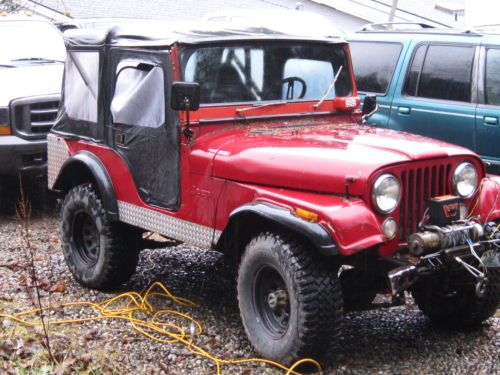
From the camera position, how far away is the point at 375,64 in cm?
844

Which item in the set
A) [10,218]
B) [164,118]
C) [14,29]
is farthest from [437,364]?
[14,29]

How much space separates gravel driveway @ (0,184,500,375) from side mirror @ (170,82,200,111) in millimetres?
1468

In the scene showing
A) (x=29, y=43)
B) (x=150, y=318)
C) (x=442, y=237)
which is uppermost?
(x=29, y=43)

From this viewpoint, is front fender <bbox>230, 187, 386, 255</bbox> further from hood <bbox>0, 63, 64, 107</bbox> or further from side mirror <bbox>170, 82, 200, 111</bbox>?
hood <bbox>0, 63, 64, 107</bbox>

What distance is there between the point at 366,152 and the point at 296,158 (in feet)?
1.33

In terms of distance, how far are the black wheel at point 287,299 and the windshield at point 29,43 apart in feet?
17.5

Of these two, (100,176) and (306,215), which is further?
(100,176)

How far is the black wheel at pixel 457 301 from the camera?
5.07 metres

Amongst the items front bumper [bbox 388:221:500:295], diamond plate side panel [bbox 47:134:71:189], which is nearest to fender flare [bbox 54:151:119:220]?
diamond plate side panel [bbox 47:134:71:189]

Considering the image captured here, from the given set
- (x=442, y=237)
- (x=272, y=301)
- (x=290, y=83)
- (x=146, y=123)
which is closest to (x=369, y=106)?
(x=290, y=83)

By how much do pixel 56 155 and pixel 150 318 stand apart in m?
1.69

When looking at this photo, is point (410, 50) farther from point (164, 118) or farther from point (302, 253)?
point (302, 253)

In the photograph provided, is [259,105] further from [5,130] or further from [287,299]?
[5,130]

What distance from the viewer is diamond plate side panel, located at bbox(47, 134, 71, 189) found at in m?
6.43
